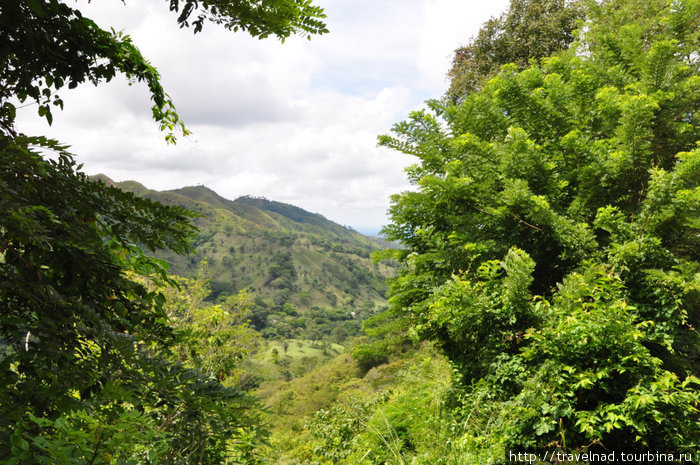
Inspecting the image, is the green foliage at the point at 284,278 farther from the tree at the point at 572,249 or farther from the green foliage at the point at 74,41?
the green foliage at the point at 74,41

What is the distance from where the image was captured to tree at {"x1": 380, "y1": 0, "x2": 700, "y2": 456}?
155 inches

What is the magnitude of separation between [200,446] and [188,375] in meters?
0.42

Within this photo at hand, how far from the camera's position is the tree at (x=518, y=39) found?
12703mm

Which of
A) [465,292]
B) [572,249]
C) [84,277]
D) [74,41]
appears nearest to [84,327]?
[84,277]

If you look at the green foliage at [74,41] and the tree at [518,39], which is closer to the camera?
the green foliage at [74,41]

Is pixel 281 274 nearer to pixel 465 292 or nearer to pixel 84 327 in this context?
pixel 465 292

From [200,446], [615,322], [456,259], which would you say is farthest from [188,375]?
[456,259]

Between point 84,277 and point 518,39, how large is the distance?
1610 cm

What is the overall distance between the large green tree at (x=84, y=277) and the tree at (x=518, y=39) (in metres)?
13.1

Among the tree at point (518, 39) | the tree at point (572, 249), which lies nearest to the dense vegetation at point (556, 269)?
the tree at point (572, 249)

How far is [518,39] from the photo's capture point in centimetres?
1334

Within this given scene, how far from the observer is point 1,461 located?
115cm

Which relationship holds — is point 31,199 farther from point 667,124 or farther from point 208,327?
point 667,124

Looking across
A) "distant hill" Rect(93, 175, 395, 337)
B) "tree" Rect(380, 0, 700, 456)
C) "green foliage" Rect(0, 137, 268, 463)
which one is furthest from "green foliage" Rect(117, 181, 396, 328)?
"green foliage" Rect(0, 137, 268, 463)
